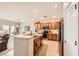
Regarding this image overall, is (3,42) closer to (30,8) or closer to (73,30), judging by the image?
(30,8)

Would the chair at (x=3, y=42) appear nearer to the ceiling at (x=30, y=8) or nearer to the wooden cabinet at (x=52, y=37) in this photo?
the ceiling at (x=30, y=8)

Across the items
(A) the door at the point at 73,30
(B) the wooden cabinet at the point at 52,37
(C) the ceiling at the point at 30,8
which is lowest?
(B) the wooden cabinet at the point at 52,37

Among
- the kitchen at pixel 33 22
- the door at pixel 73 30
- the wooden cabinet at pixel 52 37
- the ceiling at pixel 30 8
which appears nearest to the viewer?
the door at pixel 73 30

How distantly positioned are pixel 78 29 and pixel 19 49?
2.33 metres

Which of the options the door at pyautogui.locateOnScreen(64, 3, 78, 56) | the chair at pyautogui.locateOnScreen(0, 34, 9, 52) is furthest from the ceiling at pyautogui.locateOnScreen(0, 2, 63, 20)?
the door at pyautogui.locateOnScreen(64, 3, 78, 56)

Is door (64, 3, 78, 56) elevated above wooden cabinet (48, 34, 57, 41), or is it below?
above

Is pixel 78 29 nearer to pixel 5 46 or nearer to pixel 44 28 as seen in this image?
pixel 5 46

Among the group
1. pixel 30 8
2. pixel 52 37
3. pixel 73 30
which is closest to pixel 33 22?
pixel 52 37

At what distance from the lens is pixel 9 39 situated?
19.1 feet

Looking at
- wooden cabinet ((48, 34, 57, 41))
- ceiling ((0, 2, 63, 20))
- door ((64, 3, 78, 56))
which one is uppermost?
ceiling ((0, 2, 63, 20))

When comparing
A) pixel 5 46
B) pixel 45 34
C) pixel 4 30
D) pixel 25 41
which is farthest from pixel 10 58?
pixel 45 34

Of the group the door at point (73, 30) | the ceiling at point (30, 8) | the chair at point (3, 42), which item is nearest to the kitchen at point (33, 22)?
the ceiling at point (30, 8)

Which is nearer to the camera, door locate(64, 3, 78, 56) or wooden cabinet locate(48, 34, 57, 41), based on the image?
door locate(64, 3, 78, 56)

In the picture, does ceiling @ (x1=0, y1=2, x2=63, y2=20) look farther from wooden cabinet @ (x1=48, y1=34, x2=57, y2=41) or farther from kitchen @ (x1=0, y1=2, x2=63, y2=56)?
wooden cabinet @ (x1=48, y1=34, x2=57, y2=41)
